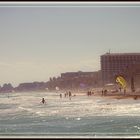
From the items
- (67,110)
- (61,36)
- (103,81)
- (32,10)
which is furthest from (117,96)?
(32,10)

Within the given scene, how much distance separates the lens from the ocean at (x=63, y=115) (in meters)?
4.21

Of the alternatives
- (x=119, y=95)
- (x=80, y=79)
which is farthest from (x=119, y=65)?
(x=80, y=79)

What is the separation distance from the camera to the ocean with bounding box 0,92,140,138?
4.21 meters

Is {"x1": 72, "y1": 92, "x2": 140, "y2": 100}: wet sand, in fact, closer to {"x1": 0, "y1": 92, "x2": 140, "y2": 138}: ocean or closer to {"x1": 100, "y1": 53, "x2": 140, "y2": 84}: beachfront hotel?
{"x1": 0, "y1": 92, "x2": 140, "y2": 138}: ocean

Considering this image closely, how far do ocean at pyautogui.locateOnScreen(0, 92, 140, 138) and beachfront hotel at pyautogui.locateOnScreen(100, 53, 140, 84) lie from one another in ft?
0.76

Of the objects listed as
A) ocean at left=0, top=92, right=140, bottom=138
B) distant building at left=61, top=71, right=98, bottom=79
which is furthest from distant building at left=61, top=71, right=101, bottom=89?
ocean at left=0, top=92, right=140, bottom=138

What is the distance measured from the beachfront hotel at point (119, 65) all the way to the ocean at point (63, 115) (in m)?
0.23

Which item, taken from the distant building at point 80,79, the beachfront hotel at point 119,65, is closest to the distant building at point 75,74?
the distant building at point 80,79

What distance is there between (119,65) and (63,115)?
71cm

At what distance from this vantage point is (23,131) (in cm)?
425

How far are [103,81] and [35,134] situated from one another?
2.68 feet

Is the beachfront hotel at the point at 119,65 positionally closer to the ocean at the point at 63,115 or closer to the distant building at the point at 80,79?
the distant building at the point at 80,79

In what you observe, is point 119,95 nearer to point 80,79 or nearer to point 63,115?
point 80,79

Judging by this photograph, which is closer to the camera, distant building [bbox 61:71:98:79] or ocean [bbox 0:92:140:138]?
ocean [bbox 0:92:140:138]
